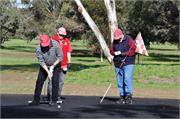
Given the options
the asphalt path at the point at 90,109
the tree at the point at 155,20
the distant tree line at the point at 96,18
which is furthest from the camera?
the tree at the point at 155,20

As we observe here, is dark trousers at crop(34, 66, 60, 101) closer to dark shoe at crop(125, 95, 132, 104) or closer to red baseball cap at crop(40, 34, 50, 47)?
red baseball cap at crop(40, 34, 50, 47)

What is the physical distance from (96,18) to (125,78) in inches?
1227

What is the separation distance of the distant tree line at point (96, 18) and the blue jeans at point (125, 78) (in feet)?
92.3

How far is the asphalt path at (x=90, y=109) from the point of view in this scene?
1038 cm

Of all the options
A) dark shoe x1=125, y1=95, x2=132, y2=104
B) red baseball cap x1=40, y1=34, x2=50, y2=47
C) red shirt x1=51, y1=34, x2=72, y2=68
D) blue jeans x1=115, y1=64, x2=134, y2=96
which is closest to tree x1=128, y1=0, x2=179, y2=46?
blue jeans x1=115, y1=64, x2=134, y2=96

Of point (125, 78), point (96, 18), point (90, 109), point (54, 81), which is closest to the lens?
point (90, 109)

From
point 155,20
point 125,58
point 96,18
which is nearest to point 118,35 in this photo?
point 125,58

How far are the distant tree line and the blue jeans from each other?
28125mm

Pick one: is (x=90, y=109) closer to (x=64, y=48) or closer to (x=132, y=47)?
(x=64, y=48)

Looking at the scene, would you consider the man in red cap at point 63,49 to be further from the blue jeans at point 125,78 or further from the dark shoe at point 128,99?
the dark shoe at point 128,99

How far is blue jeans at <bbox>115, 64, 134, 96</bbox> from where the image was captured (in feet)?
41.8

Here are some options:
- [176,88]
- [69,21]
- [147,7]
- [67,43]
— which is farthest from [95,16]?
[67,43]

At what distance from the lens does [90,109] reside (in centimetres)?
1138

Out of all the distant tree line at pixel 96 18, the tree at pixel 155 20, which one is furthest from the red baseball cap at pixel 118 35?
the tree at pixel 155 20
